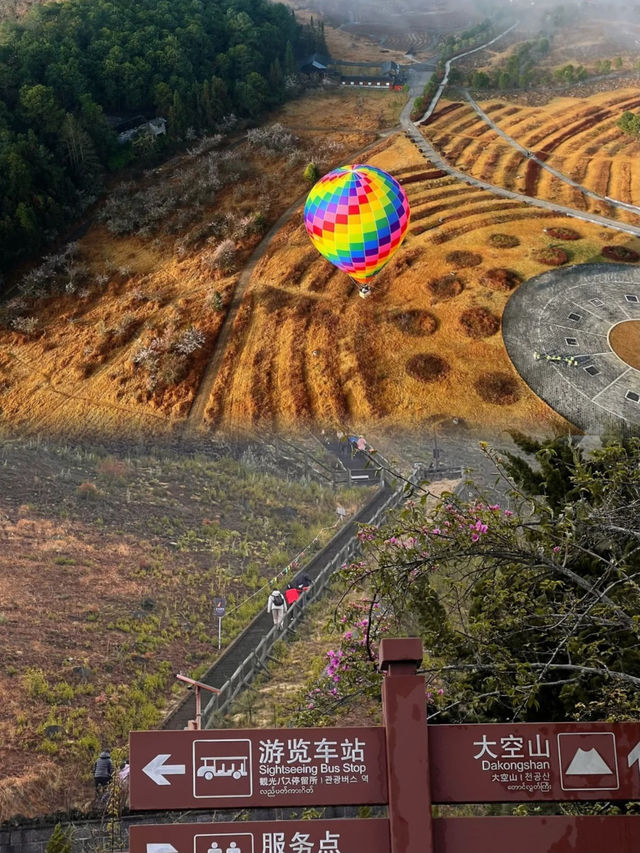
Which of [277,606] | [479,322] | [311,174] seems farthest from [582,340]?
[311,174]

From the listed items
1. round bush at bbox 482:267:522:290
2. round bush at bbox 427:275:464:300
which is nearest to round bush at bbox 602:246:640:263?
round bush at bbox 482:267:522:290

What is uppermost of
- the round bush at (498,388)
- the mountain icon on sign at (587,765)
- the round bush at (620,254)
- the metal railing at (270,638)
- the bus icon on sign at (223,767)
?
the round bush at (620,254)

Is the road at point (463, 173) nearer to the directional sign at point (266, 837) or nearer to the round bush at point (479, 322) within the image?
the round bush at point (479, 322)

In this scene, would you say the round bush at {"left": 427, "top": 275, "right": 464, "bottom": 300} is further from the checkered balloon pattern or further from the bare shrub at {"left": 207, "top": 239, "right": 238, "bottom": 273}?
the bare shrub at {"left": 207, "top": 239, "right": 238, "bottom": 273}

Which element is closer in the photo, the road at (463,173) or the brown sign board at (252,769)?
the brown sign board at (252,769)

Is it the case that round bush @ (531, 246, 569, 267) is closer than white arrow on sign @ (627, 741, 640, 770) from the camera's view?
No

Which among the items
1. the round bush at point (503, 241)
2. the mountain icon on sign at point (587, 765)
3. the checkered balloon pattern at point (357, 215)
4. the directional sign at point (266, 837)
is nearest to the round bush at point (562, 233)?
the round bush at point (503, 241)
